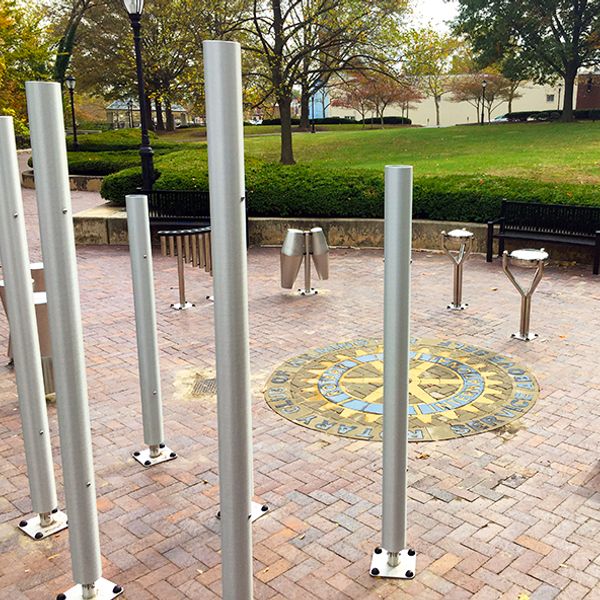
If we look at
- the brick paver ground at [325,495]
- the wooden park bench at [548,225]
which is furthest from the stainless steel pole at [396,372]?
the wooden park bench at [548,225]

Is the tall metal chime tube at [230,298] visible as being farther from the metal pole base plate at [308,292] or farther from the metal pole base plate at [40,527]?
the metal pole base plate at [308,292]

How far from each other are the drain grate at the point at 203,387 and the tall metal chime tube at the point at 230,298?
336cm

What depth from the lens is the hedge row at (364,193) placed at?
41.0ft

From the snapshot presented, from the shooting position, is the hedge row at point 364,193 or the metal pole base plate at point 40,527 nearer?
the metal pole base plate at point 40,527

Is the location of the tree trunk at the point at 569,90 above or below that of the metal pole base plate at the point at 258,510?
above

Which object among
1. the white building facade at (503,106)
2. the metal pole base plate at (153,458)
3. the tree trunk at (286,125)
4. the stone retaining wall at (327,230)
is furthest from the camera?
the white building facade at (503,106)

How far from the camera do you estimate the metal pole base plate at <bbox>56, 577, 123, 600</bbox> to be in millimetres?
3885

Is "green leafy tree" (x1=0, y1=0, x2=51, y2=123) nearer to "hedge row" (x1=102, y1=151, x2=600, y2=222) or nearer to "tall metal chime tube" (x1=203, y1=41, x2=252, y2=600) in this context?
"hedge row" (x1=102, y1=151, x2=600, y2=222)

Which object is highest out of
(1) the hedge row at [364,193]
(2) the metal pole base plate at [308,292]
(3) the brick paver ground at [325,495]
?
(1) the hedge row at [364,193]

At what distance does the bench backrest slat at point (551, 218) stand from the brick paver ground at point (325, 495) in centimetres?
337

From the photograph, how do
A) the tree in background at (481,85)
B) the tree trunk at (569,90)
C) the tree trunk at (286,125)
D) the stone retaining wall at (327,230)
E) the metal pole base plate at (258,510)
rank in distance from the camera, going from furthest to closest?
the tree in background at (481,85)
the tree trunk at (569,90)
the tree trunk at (286,125)
the stone retaining wall at (327,230)
the metal pole base plate at (258,510)

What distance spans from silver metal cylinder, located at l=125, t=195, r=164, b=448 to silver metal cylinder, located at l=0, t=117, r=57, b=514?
2.82 feet

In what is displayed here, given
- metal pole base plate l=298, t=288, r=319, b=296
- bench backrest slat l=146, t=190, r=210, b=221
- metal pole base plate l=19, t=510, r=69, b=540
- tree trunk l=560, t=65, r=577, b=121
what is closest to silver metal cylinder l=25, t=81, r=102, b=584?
metal pole base plate l=19, t=510, r=69, b=540

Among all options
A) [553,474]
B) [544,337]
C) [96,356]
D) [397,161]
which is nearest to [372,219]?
[544,337]
